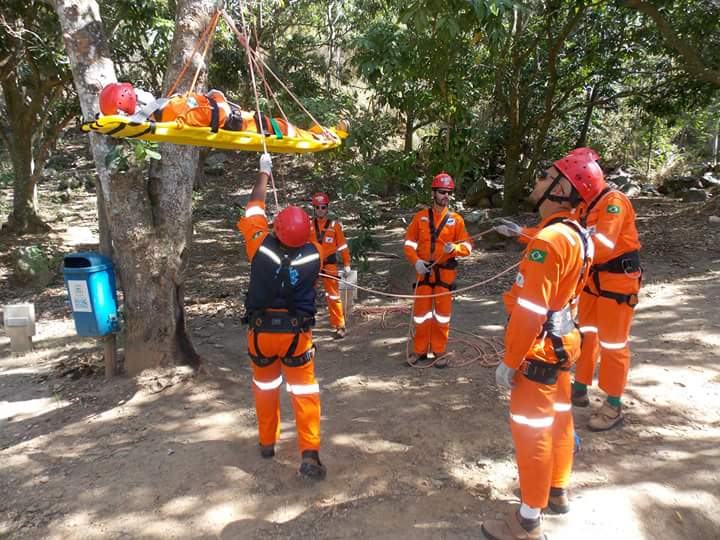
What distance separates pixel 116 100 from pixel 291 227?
1.38 metres

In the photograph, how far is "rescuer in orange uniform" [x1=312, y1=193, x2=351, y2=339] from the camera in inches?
263

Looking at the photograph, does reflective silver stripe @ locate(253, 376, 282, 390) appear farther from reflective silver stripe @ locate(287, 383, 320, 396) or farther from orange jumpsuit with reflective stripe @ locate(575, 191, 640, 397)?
orange jumpsuit with reflective stripe @ locate(575, 191, 640, 397)

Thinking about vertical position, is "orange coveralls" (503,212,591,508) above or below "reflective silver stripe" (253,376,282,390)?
above

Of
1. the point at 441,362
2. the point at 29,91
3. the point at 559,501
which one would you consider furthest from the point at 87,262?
the point at 29,91

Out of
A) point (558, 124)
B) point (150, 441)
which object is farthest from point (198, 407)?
point (558, 124)

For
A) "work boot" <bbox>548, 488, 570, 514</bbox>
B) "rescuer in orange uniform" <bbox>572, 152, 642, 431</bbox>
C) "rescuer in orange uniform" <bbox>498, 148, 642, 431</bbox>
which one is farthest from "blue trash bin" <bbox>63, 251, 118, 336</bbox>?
"rescuer in orange uniform" <bbox>572, 152, 642, 431</bbox>

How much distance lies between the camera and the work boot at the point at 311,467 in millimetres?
3471

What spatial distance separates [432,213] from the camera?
537 cm

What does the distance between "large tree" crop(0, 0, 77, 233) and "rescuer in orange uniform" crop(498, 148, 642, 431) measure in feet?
31.3

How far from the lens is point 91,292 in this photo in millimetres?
4723

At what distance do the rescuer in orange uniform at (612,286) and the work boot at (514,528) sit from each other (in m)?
1.53

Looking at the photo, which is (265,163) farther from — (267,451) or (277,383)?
(267,451)

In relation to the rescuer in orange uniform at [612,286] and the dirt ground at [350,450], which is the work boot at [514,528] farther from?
the rescuer in orange uniform at [612,286]

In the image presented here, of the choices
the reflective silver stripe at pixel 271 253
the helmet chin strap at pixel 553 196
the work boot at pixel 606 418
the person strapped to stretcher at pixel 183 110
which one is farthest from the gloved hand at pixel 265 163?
the work boot at pixel 606 418
